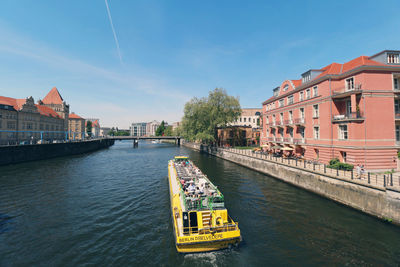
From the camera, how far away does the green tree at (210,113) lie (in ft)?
186

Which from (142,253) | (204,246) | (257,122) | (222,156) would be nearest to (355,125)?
(204,246)

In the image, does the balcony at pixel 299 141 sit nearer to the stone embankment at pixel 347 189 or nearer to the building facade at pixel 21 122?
the stone embankment at pixel 347 189

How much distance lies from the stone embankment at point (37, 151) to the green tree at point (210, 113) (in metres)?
39.6

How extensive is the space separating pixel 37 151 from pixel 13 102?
2849 centimetres

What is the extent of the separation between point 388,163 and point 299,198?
1227 cm

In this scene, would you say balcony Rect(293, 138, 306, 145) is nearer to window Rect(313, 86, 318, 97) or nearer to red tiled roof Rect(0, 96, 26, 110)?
window Rect(313, 86, 318, 97)

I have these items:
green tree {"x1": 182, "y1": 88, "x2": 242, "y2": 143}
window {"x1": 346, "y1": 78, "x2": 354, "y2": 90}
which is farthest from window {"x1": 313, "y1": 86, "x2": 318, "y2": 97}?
green tree {"x1": 182, "y1": 88, "x2": 242, "y2": 143}

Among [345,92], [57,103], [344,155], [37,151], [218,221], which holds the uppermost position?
[57,103]

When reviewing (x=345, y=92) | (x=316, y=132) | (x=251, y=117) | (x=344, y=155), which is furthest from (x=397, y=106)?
(x=251, y=117)

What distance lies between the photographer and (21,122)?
58.1 m

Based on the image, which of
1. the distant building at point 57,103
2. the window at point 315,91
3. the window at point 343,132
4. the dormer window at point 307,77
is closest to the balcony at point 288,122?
the window at point 315,91

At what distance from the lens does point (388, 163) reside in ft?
69.1

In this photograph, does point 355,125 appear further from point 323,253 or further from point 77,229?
point 77,229

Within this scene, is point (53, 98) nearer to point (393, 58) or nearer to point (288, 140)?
point (288, 140)
